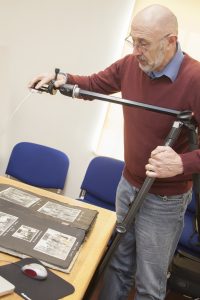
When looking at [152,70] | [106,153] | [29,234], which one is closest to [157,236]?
[29,234]

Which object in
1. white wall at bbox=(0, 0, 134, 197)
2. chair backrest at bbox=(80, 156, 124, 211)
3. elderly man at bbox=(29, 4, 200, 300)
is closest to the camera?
elderly man at bbox=(29, 4, 200, 300)

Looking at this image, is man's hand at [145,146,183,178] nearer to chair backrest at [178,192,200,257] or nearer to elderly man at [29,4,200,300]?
elderly man at [29,4,200,300]

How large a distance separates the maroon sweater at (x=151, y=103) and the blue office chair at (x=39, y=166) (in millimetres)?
993

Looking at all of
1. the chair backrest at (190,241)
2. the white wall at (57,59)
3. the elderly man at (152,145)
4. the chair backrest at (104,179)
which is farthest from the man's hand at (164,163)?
the white wall at (57,59)

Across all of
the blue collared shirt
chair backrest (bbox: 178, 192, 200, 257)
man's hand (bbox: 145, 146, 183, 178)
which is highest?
the blue collared shirt

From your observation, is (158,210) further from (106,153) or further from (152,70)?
(106,153)

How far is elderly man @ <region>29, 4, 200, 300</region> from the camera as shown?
4.08 ft

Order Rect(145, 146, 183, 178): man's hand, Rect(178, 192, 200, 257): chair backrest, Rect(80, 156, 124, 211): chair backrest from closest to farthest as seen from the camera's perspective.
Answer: Rect(145, 146, 183, 178): man's hand < Rect(178, 192, 200, 257): chair backrest < Rect(80, 156, 124, 211): chair backrest

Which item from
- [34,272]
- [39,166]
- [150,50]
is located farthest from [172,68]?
[39,166]

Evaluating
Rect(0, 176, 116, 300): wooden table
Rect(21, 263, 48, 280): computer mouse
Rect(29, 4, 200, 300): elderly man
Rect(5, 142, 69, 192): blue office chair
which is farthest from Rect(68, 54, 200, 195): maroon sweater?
Rect(5, 142, 69, 192): blue office chair

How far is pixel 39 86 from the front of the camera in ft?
4.22

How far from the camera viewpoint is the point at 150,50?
50.3 inches

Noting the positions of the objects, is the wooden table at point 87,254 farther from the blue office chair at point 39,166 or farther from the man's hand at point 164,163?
the blue office chair at point 39,166

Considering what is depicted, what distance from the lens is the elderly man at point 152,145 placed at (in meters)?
1.24
